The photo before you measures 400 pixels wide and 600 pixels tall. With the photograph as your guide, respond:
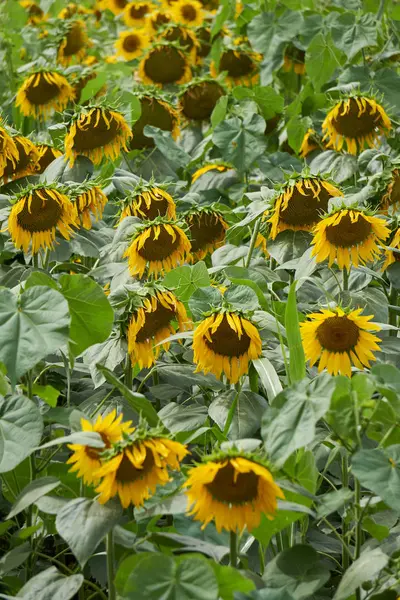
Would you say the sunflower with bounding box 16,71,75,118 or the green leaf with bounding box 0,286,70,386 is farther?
the sunflower with bounding box 16,71,75,118

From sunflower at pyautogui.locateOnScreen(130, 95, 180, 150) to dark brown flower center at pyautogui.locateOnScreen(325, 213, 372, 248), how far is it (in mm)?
858

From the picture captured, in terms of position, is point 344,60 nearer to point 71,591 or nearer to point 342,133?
point 342,133

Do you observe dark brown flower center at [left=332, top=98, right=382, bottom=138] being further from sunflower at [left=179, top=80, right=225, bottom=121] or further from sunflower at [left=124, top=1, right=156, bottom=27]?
sunflower at [left=124, top=1, right=156, bottom=27]

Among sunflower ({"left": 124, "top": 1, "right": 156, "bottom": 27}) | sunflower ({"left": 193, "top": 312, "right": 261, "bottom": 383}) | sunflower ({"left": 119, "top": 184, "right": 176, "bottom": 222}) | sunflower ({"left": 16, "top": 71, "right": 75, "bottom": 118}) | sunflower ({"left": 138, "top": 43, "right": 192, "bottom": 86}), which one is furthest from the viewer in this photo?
sunflower ({"left": 124, "top": 1, "right": 156, "bottom": 27})

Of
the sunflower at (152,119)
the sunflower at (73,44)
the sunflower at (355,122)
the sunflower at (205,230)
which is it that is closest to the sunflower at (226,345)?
the sunflower at (205,230)

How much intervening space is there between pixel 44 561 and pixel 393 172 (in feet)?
2.72

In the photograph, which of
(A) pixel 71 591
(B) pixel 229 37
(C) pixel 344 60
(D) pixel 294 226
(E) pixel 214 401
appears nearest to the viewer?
(A) pixel 71 591

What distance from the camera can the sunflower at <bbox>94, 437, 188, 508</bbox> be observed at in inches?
40.5

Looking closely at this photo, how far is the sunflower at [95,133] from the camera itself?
171cm

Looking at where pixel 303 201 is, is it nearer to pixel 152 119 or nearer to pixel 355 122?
pixel 355 122

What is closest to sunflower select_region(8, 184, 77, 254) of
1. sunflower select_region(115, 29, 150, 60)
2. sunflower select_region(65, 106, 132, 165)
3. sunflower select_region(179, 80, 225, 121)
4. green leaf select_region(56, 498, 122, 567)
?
sunflower select_region(65, 106, 132, 165)

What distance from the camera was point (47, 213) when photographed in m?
1.53

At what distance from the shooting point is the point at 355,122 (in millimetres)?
1892

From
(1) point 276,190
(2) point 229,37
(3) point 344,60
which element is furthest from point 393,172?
(2) point 229,37
